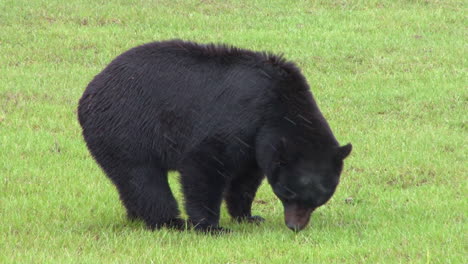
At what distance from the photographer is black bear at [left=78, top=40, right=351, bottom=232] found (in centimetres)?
695

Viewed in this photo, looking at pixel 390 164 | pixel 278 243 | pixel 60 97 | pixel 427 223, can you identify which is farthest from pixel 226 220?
pixel 60 97

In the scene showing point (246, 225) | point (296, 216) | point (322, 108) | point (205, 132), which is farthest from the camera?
point (322, 108)

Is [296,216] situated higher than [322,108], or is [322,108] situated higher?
[296,216]

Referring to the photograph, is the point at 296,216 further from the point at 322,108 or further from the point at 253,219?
the point at 322,108

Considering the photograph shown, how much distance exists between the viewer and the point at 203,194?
7.17 m

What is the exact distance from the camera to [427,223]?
729 centimetres

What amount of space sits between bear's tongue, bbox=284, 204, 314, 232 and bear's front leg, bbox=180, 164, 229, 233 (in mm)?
663

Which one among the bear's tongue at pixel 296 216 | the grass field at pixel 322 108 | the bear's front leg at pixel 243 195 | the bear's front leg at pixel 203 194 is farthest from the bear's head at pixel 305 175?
the bear's front leg at pixel 243 195

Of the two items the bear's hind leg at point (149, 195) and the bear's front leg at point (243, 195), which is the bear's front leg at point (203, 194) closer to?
the bear's hind leg at point (149, 195)

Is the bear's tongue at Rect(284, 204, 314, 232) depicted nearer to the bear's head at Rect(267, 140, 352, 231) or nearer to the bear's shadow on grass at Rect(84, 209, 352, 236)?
the bear's head at Rect(267, 140, 352, 231)

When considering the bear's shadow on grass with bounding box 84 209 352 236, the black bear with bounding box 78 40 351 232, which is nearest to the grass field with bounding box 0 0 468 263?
the bear's shadow on grass with bounding box 84 209 352 236

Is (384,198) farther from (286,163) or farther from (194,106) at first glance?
(194,106)

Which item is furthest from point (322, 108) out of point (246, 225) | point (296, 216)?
point (296, 216)

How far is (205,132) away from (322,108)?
6070mm
